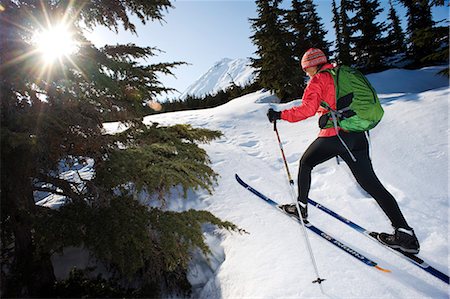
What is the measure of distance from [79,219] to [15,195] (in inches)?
27.7

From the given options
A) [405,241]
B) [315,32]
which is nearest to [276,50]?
[315,32]

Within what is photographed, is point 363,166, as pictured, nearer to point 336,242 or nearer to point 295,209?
point 336,242

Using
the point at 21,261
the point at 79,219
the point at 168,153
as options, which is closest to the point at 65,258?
the point at 21,261

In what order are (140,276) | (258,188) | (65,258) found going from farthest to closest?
(258,188), (65,258), (140,276)

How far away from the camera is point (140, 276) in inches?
172

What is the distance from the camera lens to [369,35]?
110 feet

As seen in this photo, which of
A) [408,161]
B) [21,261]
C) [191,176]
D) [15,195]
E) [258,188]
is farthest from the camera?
[258,188]

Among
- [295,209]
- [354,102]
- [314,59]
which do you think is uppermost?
[314,59]

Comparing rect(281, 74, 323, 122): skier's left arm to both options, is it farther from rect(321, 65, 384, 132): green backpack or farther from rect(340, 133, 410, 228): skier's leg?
rect(340, 133, 410, 228): skier's leg

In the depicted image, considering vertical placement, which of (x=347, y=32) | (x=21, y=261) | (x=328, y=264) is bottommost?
A: (x=328, y=264)

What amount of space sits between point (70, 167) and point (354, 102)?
3842 millimetres

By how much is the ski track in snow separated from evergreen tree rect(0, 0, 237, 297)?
→ 2.52 feet

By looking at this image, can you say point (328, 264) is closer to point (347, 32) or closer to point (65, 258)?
point (65, 258)

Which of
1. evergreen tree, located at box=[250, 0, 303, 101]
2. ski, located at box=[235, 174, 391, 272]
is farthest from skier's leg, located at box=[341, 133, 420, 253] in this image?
evergreen tree, located at box=[250, 0, 303, 101]
